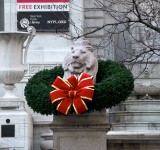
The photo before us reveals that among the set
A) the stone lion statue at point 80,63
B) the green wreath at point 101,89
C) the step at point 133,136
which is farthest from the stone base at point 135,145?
the stone lion statue at point 80,63

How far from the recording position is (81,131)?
572 inches

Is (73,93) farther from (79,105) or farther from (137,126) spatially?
(137,126)

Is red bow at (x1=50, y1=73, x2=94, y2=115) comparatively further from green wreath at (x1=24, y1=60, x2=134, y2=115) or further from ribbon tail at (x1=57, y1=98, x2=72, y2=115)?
green wreath at (x1=24, y1=60, x2=134, y2=115)

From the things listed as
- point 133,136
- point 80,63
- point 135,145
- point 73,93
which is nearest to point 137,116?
point 133,136

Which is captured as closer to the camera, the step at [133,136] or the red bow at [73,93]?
the red bow at [73,93]

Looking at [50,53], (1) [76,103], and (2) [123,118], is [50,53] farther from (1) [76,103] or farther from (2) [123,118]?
(1) [76,103]

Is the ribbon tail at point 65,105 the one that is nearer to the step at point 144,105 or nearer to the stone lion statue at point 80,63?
the stone lion statue at point 80,63

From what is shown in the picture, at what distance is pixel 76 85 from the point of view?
14.4 meters

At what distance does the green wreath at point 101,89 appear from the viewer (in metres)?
14.4

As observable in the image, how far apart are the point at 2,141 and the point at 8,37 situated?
2850 millimetres

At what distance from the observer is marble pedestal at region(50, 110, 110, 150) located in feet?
47.6

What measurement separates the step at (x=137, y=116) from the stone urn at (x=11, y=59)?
9.04 ft

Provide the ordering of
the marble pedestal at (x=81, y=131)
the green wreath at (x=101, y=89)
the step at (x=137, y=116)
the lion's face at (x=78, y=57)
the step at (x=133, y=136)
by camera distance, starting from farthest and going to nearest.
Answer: the step at (x=137, y=116) < the step at (x=133, y=136) < the lion's face at (x=78, y=57) < the marble pedestal at (x=81, y=131) < the green wreath at (x=101, y=89)

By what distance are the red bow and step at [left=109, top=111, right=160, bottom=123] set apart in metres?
7.49
